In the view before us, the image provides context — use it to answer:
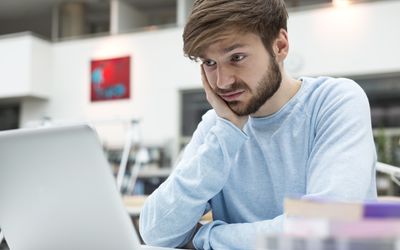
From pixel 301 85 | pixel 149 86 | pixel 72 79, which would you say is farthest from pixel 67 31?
pixel 301 85

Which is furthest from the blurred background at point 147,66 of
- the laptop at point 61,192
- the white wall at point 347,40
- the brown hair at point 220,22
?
the laptop at point 61,192

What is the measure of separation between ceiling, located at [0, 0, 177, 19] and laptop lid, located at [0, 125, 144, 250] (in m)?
7.71

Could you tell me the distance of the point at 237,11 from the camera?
3.50ft

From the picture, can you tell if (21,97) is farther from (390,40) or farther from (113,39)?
(390,40)

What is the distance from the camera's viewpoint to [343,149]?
1.04m

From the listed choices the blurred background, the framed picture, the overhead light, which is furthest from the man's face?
the framed picture

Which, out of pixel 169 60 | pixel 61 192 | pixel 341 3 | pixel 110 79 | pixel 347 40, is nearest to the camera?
pixel 61 192

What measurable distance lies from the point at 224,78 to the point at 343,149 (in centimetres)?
28

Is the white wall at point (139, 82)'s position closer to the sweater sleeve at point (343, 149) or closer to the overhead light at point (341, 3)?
the overhead light at point (341, 3)

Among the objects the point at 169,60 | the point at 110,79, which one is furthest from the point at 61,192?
the point at 110,79

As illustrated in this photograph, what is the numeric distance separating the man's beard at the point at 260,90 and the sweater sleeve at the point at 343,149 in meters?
0.11

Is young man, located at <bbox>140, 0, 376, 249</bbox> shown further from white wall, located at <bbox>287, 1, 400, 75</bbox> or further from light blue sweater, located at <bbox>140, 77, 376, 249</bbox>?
white wall, located at <bbox>287, 1, 400, 75</bbox>

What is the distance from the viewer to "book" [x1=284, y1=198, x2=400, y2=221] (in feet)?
1.60

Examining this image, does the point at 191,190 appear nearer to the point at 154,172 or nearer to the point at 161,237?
the point at 161,237
